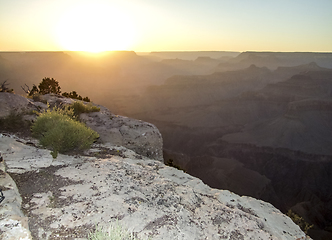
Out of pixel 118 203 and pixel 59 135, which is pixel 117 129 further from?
pixel 118 203

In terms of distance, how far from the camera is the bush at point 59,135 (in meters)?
5.20

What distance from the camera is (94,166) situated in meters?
4.51

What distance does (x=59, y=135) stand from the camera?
5215 millimetres

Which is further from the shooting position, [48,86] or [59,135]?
[48,86]

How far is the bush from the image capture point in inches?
205

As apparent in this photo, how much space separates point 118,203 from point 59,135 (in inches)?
114

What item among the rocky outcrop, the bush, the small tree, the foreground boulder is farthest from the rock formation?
the small tree

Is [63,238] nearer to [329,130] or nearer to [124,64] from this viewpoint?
[329,130]

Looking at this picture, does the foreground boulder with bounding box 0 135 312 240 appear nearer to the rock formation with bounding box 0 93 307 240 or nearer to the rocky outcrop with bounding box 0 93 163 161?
the rock formation with bounding box 0 93 307 240

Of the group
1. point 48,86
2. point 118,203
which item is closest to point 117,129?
point 118,203

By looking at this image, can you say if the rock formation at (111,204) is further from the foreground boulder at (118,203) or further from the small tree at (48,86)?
the small tree at (48,86)

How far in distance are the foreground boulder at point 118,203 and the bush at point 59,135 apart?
31cm

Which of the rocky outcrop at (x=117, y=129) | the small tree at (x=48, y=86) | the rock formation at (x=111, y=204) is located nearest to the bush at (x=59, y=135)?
the rock formation at (x=111, y=204)

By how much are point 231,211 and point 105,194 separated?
232cm
